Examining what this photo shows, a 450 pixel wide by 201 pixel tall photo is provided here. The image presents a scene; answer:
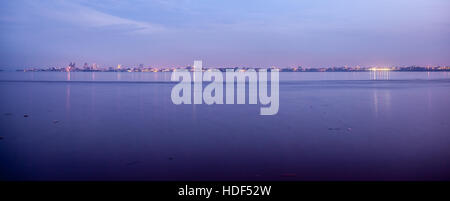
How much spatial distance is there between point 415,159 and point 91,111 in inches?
362

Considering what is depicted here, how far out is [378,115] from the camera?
9570 mm

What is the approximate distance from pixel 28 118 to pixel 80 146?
433cm

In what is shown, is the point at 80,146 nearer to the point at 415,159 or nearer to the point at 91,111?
the point at 91,111
